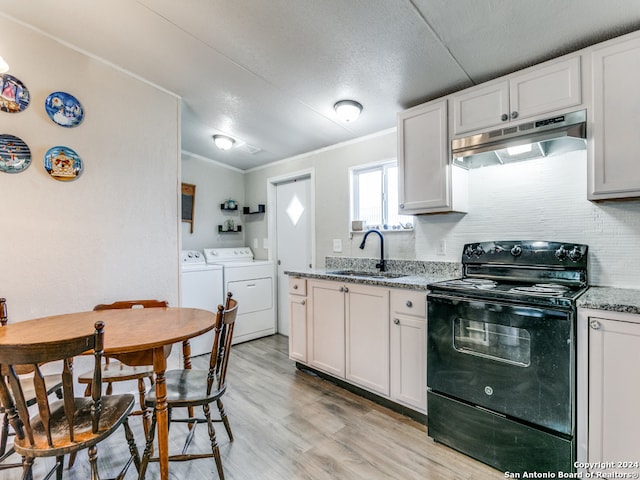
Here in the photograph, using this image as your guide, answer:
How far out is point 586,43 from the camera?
175cm

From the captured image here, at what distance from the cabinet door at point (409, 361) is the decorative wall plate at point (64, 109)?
273cm

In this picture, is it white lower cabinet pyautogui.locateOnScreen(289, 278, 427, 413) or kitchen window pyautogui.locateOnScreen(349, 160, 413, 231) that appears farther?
kitchen window pyautogui.locateOnScreen(349, 160, 413, 231)

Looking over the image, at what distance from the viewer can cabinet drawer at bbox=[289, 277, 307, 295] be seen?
288 centimetres

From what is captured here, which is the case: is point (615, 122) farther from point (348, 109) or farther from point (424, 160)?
point (348, 109)

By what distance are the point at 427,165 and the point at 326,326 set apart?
5.01ft

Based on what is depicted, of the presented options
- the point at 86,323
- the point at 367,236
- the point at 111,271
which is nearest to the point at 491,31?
the point at 367,236

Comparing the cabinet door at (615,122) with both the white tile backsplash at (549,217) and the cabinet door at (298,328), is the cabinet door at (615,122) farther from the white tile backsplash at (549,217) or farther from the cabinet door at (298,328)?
the cabinet door at (298,328)

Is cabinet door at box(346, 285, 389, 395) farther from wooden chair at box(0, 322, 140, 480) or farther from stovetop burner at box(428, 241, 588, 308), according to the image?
wooden chair at box(0, 322, 140, 480)

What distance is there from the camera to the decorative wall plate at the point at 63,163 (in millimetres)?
2209

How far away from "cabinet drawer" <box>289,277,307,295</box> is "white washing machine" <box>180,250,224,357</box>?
3.58ft

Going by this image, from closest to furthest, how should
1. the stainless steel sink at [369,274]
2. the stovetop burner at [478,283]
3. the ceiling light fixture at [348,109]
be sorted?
the stovetop burner at [478,283] → the ceiling light fixture at [348,109] → the stainless steel sink at [369,274]

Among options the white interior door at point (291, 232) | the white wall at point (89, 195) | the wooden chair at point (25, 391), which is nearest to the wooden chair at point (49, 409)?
the wooden chair at point (25, 391)

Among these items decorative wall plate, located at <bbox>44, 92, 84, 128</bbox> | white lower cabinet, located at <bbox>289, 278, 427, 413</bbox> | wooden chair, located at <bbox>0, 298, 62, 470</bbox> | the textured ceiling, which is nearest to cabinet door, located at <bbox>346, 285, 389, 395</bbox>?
white lower cabinet, located at <bbox>289, 278, 427, 413</bbox>

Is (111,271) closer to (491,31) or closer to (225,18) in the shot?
(225,18)
